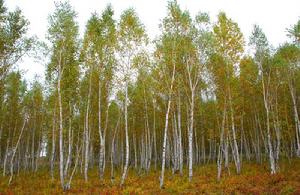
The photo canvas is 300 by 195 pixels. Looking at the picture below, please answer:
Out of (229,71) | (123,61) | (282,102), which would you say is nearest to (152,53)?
(123,61)

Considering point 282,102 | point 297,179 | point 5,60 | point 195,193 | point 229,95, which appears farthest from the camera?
point 282,102

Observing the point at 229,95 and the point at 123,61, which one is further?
the point at 229,95

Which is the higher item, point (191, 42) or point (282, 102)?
point (191, 42)

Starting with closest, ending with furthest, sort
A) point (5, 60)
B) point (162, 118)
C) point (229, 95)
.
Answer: point (5, 60) < point (229, 95) < point (162, 118)

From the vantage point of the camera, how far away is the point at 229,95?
90.2 ft

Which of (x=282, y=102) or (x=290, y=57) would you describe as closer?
(x=290, y=57)

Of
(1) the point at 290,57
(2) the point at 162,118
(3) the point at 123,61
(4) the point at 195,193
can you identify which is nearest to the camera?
(4) the point at 195,193

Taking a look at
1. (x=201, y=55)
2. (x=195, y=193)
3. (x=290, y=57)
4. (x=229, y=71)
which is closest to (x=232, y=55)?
(x=229, y=71)

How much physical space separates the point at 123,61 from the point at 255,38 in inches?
557

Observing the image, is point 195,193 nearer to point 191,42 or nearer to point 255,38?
point 191,42

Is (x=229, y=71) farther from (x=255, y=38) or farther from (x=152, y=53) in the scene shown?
(x=152, y=53)

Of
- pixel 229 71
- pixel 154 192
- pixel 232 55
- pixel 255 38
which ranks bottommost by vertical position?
pixel 154 192

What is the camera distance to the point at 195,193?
1803 cm

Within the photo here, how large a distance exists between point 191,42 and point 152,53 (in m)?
3.94
